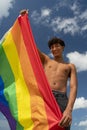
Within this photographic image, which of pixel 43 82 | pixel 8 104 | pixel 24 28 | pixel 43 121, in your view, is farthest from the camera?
pixel 24 28

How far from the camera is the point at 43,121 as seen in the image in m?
5.71

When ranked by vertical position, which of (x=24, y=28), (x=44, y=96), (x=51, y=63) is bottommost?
(x=44, y=96)

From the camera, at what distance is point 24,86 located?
6.38m

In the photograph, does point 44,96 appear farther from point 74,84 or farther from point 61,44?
point 61,44

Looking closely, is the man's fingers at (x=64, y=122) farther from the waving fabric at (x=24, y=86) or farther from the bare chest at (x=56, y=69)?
the bare chest at (x=56, y=69)

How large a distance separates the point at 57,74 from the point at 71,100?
0.67 metres

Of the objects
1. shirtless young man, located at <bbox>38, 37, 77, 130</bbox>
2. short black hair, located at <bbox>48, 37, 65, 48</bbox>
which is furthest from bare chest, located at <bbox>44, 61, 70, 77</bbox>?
short black hair, located at <bbox>48, 37, 65, 48</bbox>

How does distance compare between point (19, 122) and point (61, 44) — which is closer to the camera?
point (19, 122)

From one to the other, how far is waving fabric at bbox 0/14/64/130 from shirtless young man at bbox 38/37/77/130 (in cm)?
17

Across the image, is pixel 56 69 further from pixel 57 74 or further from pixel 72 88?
pixel 72 88

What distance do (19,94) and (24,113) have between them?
1.44 feet

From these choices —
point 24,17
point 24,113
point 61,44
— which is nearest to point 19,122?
point 24,113

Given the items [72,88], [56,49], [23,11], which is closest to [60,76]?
[72,88]

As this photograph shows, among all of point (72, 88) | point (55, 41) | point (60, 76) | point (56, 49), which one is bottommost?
point (72, 88)
